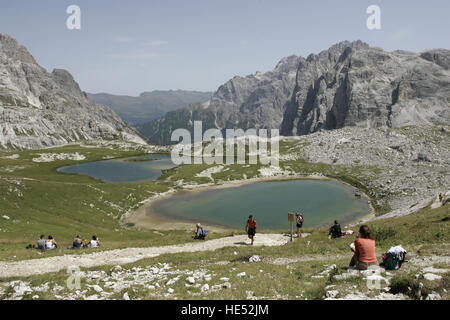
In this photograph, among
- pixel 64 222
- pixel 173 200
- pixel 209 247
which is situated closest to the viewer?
pixel 209 247

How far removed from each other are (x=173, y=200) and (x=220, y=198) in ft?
51.6

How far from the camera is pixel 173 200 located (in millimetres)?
94312

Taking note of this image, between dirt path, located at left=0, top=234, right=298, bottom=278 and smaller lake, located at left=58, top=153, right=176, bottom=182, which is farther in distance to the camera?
smaller lake, located at left=58, top=153, right=176, bottom=182

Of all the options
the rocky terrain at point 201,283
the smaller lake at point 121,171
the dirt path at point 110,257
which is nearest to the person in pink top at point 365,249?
the rocky terrain at point 201,283

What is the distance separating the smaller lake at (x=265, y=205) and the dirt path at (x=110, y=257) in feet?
107

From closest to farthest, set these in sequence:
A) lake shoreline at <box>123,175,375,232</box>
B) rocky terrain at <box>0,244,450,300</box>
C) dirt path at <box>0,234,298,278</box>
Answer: rocky terrain at <box>0,244,450,300</box> < dirt path at <box>0,234,298,278</box> < lake shoreline at <box>123,175,375,232</box>

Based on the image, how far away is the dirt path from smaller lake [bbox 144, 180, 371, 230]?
32566 millimetres

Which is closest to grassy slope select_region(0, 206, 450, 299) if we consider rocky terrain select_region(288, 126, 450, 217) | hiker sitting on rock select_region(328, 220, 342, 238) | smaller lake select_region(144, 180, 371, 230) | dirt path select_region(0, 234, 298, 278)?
hiker sitting on rock select_region(328, 220, 342, 238)

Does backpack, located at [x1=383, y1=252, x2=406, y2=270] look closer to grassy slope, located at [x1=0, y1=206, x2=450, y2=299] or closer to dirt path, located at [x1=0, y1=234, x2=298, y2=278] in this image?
grassy slope, located at [x1=0, y1=206, x2=450, y2=299]

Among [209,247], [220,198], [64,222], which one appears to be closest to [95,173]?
[220,198]

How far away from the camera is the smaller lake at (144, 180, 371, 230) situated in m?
72.6

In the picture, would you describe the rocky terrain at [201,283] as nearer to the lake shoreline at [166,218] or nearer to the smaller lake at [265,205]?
the lake shoreline at [166,218]

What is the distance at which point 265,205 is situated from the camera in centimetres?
8588
